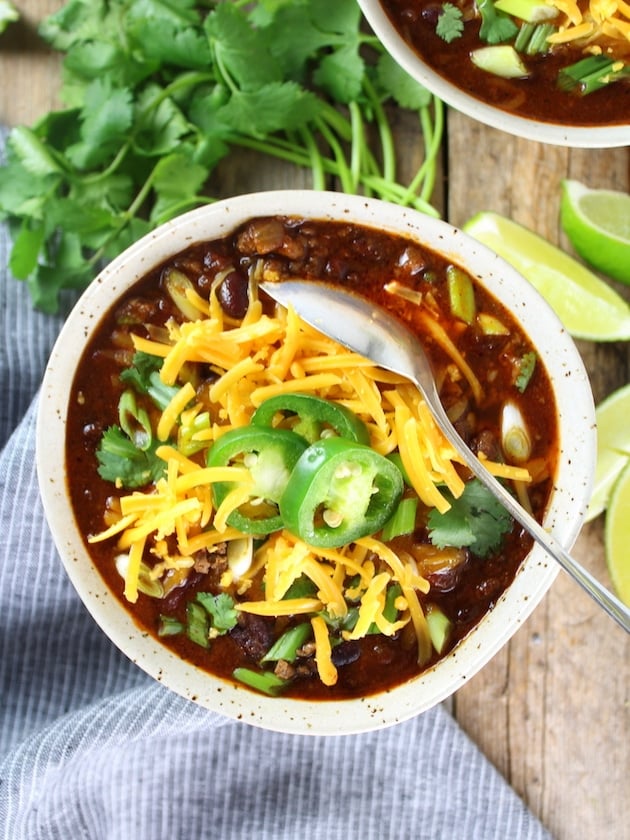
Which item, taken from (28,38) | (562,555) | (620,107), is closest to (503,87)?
(620,107)

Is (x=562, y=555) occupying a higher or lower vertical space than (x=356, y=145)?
lower

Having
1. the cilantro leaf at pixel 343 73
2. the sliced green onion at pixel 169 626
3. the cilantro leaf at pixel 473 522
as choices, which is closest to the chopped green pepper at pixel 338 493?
the cilantro leaf at pixel 473 522

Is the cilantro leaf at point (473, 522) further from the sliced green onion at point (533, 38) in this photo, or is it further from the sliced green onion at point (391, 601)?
the sliced green onion at point (533, 38)

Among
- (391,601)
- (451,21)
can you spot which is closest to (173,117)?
(451,21)

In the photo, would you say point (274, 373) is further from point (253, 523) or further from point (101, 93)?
point (101, 93)

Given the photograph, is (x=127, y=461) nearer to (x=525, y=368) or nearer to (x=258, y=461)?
(x=258, y=461)

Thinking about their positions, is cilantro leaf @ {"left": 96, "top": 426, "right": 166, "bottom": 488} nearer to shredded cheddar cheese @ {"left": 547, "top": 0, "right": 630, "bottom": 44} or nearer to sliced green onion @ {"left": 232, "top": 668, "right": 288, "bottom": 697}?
sliced green onion @ {"left": 232, "top": 668, "right": 288, "bottom": 697}
